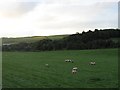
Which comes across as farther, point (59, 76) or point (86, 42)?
point (86, 42)

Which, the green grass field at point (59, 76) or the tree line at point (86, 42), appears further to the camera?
the tree line at point (86, 42)

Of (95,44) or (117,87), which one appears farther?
(95,44)

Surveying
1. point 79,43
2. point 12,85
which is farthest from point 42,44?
point 12,85

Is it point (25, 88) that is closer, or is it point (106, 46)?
point (25, 88)

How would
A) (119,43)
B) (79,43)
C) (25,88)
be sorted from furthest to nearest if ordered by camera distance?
(79,43), (119,43), (25,88)

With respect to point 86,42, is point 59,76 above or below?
below

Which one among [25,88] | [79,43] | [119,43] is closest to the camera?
[25,88]

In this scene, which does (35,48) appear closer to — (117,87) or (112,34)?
(112,34)

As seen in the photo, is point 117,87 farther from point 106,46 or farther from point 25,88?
point 106,46

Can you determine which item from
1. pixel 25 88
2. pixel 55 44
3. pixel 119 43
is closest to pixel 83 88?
pixel 25 88

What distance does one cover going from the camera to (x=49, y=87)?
19.0 m

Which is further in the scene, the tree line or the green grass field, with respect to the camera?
the tree line

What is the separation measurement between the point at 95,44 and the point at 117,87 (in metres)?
77.9

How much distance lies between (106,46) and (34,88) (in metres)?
78.0
